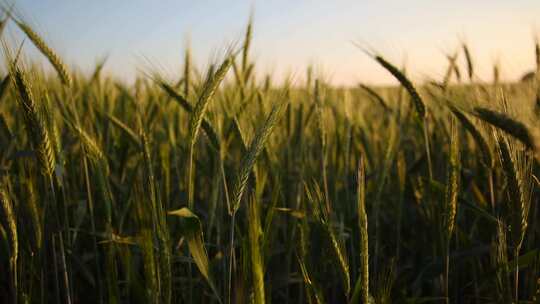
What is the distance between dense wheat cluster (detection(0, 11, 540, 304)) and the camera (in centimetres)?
108

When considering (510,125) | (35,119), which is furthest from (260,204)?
(510,125)

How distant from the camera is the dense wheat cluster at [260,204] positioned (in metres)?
1.08

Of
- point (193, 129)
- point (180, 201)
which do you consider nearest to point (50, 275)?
point (180, 201)

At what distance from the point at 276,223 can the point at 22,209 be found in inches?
38.0

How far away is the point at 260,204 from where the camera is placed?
1610 millimetres

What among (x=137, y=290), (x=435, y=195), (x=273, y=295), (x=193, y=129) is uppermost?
(x=193, y=129)

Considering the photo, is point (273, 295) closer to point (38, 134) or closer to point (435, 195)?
point (435, 195)

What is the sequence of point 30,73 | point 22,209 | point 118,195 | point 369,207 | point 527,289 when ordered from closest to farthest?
1. point 30,73
2. point 527,289
3. point 22,209
4. point 118,195
5. point 369,207

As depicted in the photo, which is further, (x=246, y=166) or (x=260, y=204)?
(x=260, y=204)

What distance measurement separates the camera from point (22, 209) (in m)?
1.80

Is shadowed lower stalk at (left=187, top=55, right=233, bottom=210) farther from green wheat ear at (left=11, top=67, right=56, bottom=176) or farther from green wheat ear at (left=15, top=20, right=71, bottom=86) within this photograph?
green wheat ear at (left=15, top=20, right=71, bottom=86)

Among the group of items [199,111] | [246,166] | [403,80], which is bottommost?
[246,166]

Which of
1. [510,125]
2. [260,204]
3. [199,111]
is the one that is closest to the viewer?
[510,125]

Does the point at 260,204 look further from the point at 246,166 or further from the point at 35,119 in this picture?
the point at 35,119
